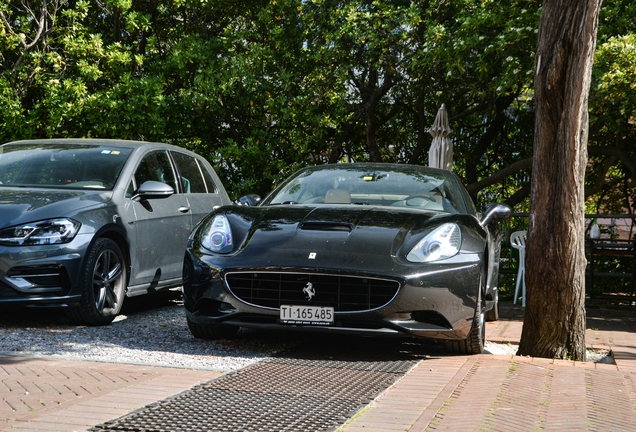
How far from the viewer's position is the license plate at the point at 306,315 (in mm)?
6352

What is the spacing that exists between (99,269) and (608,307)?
7.74m

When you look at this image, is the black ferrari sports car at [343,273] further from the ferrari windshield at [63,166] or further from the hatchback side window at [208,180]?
the hatchback side window at [208,180]

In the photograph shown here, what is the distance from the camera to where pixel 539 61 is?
7109 millimetres

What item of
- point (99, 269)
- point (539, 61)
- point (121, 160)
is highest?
point (539, 61)

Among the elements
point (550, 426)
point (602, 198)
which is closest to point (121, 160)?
point (550, 426)

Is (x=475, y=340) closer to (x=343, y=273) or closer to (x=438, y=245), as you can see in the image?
(x=438, y=245)

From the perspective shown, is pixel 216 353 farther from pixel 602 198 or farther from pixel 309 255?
pixel 602 198

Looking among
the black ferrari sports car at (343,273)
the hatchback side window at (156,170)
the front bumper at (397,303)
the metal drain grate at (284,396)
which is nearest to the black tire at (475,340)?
the black ferrari sports car at (343,273)

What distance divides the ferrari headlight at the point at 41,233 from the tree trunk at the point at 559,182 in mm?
3757

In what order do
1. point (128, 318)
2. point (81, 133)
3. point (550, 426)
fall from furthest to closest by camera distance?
point (81, 133)
point (128, 318)
point (550, 426)

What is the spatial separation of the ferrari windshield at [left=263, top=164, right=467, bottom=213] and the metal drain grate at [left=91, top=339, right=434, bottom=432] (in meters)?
1.39

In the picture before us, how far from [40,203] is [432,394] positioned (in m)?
3.91

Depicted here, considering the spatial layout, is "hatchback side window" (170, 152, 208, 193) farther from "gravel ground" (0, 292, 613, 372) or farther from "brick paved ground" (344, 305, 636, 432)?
"brick paved ground" (344, 305, 636, 432)

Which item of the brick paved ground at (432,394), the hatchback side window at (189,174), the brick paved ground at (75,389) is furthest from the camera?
the hatchback side window at (189,174)
